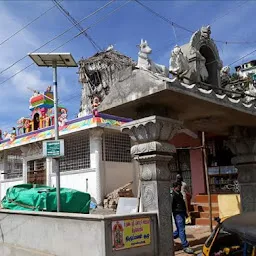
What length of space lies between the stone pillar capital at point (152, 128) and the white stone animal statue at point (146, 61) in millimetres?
981

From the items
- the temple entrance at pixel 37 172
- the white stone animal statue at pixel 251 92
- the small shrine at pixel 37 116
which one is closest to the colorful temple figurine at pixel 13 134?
the small shrine at pixel 37 116

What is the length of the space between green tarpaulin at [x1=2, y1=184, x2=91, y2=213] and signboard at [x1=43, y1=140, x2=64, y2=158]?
212 centimetres

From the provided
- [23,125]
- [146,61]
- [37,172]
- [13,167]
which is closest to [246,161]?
[146,61]

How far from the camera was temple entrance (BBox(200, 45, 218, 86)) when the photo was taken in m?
8.52

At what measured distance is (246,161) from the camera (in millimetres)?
8320

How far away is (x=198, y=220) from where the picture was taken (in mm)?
11977

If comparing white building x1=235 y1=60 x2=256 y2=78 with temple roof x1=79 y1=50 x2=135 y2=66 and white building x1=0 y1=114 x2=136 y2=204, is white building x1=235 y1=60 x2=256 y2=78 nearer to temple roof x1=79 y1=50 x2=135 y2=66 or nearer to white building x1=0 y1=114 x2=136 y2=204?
white building x1=0 y1=114 x2=136 y2=204

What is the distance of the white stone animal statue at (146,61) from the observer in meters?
6.51

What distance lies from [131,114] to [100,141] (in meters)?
10.5

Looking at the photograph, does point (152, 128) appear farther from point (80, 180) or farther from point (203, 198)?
point (80, 180)

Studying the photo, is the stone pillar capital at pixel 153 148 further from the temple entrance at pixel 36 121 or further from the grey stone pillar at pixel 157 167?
the temple entrance at pixel 36 121

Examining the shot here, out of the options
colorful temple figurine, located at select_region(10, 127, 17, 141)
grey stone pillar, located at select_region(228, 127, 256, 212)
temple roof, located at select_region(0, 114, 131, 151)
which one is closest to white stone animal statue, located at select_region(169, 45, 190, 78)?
grey stone pillar, located at select_region(228, 127, 256, 212)

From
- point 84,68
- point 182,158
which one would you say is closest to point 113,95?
point 182,158

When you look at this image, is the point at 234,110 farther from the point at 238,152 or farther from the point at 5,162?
the point at 5,162
